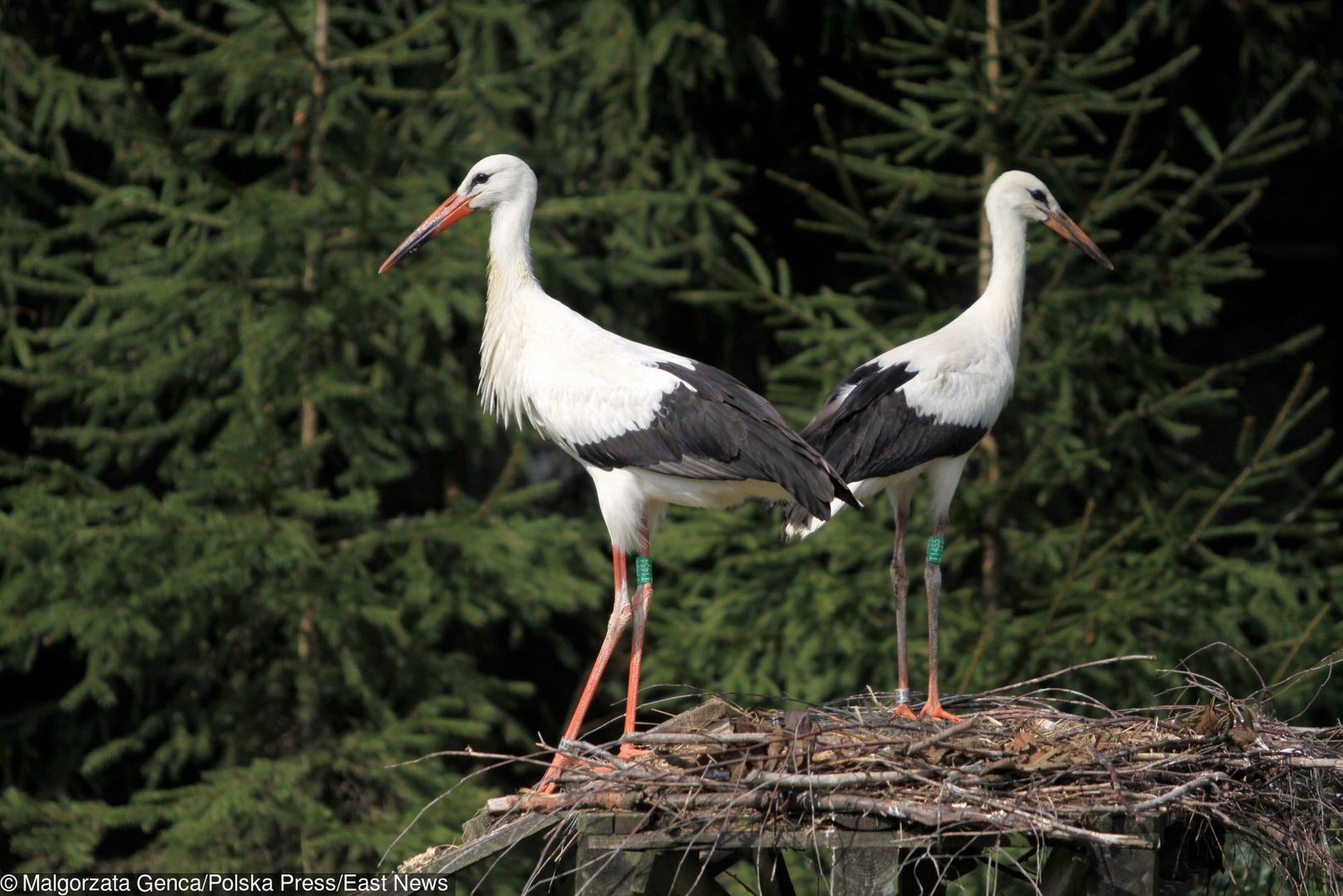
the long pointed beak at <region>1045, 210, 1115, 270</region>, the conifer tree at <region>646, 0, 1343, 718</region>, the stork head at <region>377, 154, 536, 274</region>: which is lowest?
the conifer tree at <region>646, 0, 1343, 718</region>

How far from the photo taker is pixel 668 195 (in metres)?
9.64

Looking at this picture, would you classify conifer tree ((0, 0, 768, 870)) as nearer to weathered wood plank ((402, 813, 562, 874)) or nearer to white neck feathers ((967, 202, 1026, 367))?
white neck feathers ((967, 202, 1026, 367))

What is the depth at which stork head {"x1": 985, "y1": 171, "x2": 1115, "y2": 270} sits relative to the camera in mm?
6988

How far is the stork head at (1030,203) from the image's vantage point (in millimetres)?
6988

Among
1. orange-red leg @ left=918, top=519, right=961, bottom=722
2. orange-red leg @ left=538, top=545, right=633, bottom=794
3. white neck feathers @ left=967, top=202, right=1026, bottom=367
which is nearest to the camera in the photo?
orange-red leg @ left=538, top=545, right=633, bottom=794

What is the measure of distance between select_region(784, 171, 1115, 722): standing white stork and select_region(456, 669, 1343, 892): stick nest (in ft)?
3.77

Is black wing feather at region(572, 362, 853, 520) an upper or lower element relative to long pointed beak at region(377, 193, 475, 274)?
lower

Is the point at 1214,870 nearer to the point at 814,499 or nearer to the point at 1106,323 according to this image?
the point at 814,499

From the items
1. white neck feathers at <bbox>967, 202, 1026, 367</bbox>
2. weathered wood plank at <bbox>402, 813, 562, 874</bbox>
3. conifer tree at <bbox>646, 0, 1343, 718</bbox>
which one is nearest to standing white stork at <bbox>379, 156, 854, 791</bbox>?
weathered wood plank at <bbox>402, 813, 562, 874</bbox>

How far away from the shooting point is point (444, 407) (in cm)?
963

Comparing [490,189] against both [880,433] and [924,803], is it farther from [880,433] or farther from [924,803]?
[924,803]

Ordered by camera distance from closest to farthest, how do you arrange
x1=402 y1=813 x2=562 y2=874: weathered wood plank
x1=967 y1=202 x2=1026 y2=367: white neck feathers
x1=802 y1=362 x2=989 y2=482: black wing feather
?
x1=402 y1=813 x2=562 y2=874: weathered wood plank < x1=802 y1=362 x2=989 y2=482: black wing feather < x1=967 y1=202 x2=1026 y2=367: white neck feathers

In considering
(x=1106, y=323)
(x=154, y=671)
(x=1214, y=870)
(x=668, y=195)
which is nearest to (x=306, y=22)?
(x=668, y=195)

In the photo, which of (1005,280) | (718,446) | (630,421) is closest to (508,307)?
(630,421)
